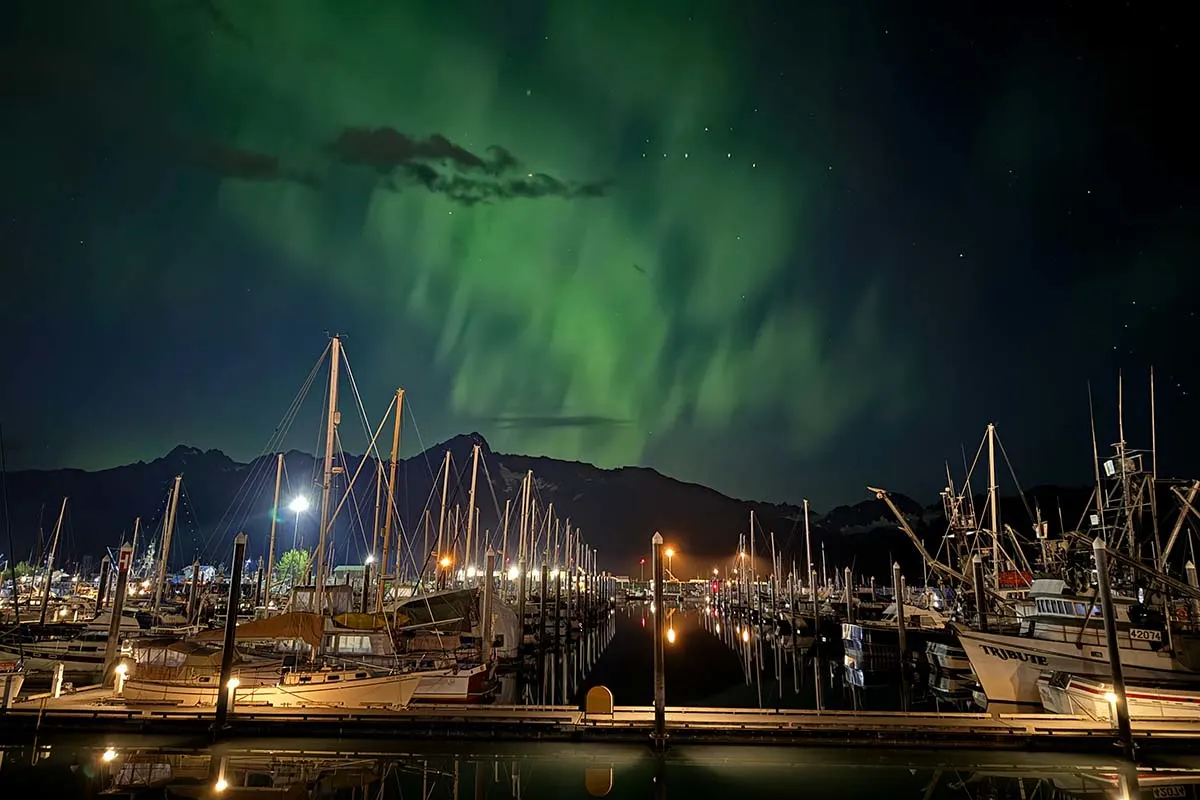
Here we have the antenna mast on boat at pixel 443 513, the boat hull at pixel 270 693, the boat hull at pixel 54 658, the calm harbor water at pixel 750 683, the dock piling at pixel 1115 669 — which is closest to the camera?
the dock piling at pixel 1115 669

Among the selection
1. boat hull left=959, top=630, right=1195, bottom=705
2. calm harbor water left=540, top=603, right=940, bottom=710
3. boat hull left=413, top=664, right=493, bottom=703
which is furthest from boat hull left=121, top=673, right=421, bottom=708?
boat hull left=959, top=630, right=1195, bottom=705

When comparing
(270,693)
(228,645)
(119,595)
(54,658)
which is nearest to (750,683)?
(270,693)

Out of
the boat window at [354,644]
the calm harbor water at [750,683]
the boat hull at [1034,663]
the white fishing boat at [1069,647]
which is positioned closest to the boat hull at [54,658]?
the boat window at [354,644]

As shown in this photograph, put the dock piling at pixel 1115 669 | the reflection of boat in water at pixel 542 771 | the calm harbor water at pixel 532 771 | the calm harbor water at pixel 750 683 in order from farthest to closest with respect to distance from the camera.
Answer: the calm harbor water at pixel 750 683
the dock piling at pixel 1115 669
the reflection of boat in water at pixel 542 771
the calm harbor water at pixel 532 771

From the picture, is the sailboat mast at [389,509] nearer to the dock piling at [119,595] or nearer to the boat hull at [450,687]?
the boat hull at [450,687]

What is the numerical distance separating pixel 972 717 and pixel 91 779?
29.5 m

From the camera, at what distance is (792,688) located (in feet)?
162

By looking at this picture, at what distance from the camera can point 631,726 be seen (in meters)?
24.4

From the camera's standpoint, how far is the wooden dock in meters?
23.5

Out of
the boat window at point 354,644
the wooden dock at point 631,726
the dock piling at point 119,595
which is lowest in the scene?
the wooden dock at point 631,726

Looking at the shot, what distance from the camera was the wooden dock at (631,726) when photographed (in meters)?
23.5

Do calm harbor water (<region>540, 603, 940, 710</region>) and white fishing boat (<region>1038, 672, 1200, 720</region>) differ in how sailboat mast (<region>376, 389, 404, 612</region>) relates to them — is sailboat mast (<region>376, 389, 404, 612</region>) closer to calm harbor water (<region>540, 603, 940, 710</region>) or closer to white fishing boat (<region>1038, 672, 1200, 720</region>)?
calm harbor water (<region>540, 603, 940, 710</region>)

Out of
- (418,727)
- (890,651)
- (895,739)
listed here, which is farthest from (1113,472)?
(418,727)

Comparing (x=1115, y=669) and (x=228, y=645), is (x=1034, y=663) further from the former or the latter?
(x=228, y=645)
